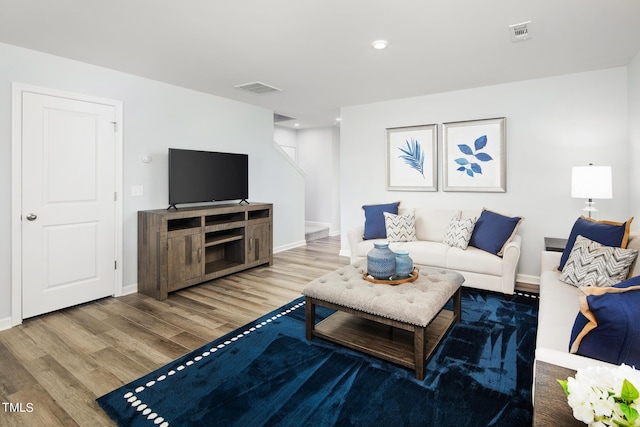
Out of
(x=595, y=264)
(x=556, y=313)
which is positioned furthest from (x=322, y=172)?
(x=556, y=313)

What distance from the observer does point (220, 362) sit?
2.40 metres

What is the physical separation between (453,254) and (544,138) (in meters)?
1.78

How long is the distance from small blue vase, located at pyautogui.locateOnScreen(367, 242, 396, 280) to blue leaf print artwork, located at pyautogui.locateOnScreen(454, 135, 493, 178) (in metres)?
2.47

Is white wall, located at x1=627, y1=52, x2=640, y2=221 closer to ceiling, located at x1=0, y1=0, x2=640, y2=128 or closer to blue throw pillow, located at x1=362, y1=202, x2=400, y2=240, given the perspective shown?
ceiling, located at x1=0, y1=0, x2=640, y2=128

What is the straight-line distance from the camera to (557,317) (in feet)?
6.83

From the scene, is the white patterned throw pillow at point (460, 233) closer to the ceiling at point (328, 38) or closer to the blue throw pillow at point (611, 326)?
the ceiling at point (328, 38)

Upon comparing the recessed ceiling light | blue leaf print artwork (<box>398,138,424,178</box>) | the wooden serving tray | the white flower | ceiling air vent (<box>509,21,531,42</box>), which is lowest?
the wooden serving tray

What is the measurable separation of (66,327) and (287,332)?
1.95m

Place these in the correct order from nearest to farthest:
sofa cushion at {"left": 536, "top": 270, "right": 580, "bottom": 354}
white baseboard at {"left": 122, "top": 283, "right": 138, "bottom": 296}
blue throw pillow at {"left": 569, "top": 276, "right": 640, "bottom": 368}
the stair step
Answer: blue throw pillow at {"left": 569, "top": 276, "right": 640, "bottom": 368}, sofa cushion at {"left": 536, "top": 270, "right": 580, "bottom": 354}, white baseboard at {"left": 122, "top": 283, "right": 138, "bottom": 296}, the stair step

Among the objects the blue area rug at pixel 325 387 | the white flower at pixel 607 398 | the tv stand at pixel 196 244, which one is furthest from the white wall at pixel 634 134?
the tv stand at pixel 196 244

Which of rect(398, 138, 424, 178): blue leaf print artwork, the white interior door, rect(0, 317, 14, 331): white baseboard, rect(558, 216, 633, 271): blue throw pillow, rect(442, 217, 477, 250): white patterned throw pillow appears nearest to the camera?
rect(558, 216, 633, 271): blue throw pillow

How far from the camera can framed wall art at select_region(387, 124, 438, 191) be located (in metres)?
4.84

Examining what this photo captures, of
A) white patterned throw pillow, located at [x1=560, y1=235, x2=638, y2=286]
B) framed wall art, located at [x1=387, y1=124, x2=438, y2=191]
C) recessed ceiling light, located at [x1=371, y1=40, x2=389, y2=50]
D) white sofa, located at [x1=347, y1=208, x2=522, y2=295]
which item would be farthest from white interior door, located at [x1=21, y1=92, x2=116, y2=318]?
white patterned throw pillow, located at [x1=560, y1=235, x2=638, y2=286]

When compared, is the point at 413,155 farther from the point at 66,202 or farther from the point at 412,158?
the point at 66,202
